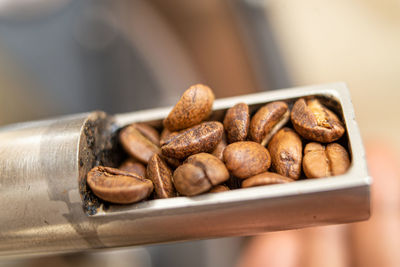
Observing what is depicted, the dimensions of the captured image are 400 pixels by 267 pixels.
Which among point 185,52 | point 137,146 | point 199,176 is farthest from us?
point 185,52

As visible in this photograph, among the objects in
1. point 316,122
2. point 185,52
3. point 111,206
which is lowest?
point 111,206

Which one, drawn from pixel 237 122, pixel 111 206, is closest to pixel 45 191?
pixel 111 206

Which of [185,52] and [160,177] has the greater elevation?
[185,52]

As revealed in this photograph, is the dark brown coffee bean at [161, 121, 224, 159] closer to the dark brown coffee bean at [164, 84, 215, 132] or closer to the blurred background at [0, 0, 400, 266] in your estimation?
the dark brown coffee bean at [164, 84, 215, 132]

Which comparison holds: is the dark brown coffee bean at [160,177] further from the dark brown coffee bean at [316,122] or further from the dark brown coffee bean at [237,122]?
the dark brown coffee bean at [316,122]

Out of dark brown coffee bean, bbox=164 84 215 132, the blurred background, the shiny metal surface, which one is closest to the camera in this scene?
the shiny metal surface

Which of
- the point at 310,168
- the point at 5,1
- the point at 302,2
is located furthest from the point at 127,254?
the point at 302,2

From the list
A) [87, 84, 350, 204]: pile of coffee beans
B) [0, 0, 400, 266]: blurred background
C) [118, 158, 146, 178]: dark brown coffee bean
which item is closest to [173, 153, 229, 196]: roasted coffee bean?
[87, 84, 350, 204]: pile of coffee beans

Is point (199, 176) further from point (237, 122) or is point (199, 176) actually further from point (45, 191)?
point (45, 191)

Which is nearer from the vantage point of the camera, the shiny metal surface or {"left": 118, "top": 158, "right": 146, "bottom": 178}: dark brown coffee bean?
the shiny metal surface
